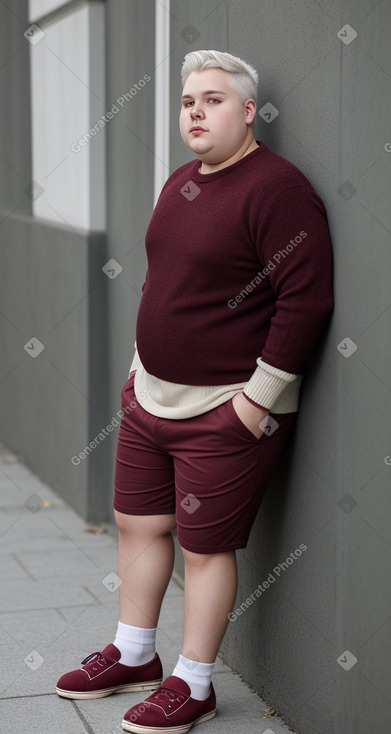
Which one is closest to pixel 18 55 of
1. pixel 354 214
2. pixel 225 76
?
pixel 225 76

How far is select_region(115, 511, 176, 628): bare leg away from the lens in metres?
3.76

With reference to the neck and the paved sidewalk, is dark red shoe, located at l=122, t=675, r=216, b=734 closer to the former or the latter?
the paved sidewalk

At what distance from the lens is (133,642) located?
12.5ft

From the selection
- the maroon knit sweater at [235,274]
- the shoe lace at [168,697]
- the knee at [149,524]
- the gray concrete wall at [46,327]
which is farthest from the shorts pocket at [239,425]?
the gray concrete wall at [46,327]

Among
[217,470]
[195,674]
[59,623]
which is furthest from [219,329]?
[59,623]

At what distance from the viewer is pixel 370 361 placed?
3.01 metres

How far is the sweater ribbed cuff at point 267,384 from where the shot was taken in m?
3.24

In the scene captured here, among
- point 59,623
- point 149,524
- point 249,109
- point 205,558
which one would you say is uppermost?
point 249,109

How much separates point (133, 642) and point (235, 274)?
4.26 feet

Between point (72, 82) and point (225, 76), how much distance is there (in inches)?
120

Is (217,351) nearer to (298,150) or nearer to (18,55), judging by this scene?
(298,150)

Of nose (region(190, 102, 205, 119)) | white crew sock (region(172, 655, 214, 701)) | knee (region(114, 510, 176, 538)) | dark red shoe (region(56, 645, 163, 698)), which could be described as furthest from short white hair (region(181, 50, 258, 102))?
dark red shoe (region(56, 645, 163, 698))

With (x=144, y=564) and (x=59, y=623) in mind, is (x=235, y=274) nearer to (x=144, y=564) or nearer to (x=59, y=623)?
(x=144, y=564)

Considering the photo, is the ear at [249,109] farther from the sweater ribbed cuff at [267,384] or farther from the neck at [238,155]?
the sweater ribbed cuff at [267,384]
